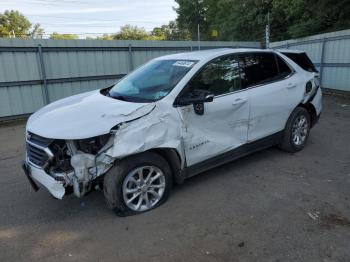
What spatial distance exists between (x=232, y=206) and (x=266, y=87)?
6.41 feet

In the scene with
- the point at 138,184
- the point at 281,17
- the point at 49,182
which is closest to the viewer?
the point at 49,182

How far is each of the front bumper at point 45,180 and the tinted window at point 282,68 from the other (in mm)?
3696

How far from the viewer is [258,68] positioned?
4652mm

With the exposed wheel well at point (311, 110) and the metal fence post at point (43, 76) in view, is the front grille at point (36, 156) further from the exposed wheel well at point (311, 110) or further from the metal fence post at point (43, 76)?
the metal fence post at point (43, 76)

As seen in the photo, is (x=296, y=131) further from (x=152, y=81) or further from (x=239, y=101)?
(x=152, y=81)

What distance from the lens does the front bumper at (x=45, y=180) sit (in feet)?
10.4

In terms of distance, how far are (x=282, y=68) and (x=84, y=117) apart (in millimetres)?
3297

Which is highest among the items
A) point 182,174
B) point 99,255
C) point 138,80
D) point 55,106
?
point 138,80

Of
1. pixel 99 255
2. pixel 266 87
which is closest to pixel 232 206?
pixel 99 255

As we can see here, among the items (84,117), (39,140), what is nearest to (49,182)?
(39,140)

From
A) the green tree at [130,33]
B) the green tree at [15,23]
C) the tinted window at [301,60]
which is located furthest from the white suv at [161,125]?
the green tree at [15,23]

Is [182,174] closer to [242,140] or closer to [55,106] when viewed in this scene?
[242,140]

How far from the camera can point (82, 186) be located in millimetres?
3213

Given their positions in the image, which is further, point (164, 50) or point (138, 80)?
point (164, 50)
